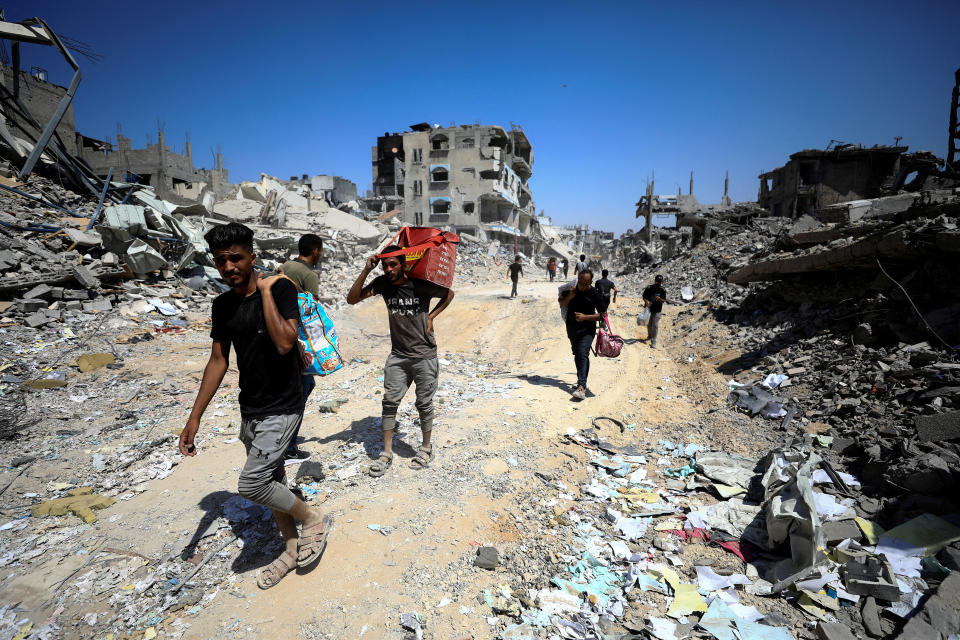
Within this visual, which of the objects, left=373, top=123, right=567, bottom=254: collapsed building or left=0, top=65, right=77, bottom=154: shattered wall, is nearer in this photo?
left=0, top=65, right=77, bottom=154: shattered wall

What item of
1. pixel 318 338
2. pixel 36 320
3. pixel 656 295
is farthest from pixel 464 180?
pixel 318 338

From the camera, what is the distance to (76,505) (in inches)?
120

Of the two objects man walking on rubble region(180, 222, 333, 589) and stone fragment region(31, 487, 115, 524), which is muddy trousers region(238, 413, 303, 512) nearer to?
man walking on rubble region(180, 222, 333, 589)

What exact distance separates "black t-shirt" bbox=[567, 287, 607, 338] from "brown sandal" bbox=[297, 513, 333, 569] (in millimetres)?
4054

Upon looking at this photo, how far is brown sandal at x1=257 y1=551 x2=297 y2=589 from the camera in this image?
2.28 metres

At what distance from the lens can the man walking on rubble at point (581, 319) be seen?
18.5 feet

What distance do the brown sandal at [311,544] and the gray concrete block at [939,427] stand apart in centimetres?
468

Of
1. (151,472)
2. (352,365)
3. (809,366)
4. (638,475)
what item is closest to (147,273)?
(352,365)

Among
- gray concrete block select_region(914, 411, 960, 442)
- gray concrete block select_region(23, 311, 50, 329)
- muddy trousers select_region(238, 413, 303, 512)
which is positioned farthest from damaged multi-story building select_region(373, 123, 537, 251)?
muddy trousers select_region(238, 413, 303, 512)

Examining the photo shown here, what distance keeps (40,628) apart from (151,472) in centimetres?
167

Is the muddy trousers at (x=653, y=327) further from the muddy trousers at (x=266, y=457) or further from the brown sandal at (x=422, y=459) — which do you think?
the muddy trousers at (x=266, y=457)

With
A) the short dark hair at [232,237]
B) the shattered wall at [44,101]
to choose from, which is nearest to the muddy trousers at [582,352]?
the short dark hair at [232,237]

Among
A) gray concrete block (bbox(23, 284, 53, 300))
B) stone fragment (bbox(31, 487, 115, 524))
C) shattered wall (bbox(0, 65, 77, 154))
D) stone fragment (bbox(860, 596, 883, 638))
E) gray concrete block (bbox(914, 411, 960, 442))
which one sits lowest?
stone fragment (bbox(860, 596, 883, 638))

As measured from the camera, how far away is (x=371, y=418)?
4.71 m
